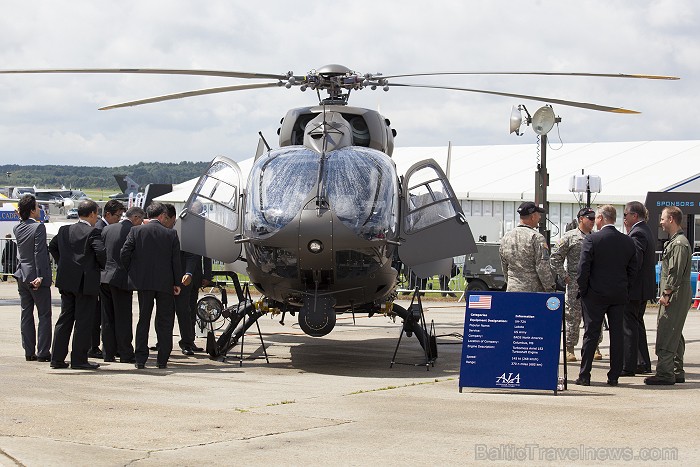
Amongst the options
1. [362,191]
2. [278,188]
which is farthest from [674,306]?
[278,188]

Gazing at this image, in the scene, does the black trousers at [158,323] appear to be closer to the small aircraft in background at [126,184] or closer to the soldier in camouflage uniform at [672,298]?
the soldier in camouflage uniform at [672,298]

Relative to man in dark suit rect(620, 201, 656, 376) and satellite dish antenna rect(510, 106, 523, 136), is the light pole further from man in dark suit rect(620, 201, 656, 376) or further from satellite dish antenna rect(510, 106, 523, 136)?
man in dark suit rect(620, 201, 656, 376)

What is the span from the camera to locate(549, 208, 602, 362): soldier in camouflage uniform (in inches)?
484

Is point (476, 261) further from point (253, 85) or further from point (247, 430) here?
point (247, 430)

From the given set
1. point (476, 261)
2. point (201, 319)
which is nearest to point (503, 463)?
point (201, 319)

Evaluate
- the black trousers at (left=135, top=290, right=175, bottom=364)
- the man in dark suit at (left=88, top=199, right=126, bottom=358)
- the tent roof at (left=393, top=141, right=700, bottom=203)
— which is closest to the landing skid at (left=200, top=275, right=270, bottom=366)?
the black trousers at (left=135, top=290, right=175, bottom=364)

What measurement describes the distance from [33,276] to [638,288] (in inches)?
264

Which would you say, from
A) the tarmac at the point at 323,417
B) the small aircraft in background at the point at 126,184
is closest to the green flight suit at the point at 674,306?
the tarmac at the point at 323,417

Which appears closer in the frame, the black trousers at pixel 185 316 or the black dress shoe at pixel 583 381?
the black dress shoe at pixel 583 381

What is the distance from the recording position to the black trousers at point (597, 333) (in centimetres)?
1027

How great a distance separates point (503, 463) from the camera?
6309 mm

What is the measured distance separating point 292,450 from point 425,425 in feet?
4.61

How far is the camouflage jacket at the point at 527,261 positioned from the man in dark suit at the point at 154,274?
3690 millimetres

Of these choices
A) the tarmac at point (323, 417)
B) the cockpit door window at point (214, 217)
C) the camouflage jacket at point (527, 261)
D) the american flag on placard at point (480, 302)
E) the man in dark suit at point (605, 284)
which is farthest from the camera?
the cockpit door window at point (214, 217)
